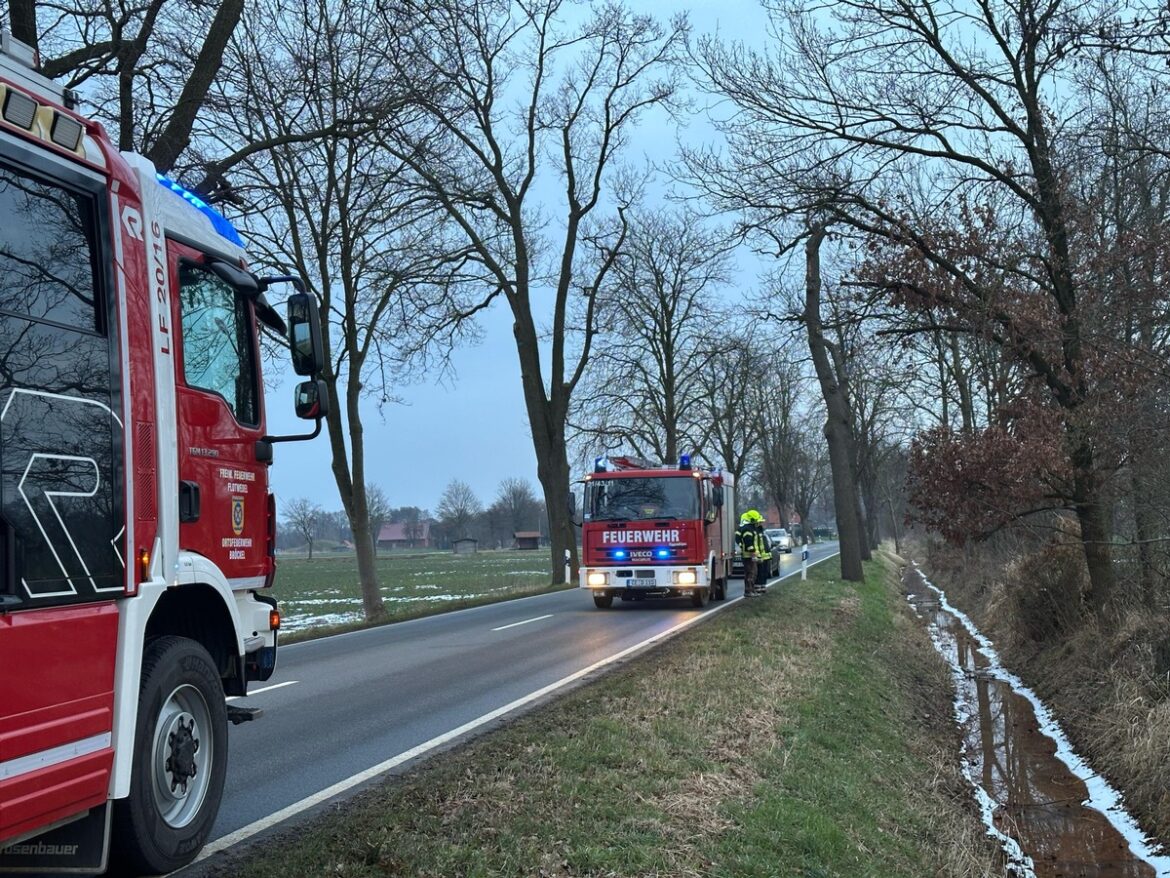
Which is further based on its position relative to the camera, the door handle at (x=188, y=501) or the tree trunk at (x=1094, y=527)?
the tree trunk at (x=1094, y=527)

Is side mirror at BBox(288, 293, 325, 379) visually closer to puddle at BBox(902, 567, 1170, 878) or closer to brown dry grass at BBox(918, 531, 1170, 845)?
puddle at BBox(902, 567, 1170, 878)

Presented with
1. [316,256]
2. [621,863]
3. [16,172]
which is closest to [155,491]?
[16,172]

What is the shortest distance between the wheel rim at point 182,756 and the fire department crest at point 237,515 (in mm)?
887

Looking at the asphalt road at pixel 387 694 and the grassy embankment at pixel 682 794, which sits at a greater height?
Result: the asphalt road at pixel 387 694

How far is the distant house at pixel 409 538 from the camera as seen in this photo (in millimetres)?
161250

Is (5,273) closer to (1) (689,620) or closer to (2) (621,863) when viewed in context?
(2) (621,863)

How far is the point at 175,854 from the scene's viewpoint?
468 cm

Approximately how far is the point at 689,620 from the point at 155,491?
45.7 ft

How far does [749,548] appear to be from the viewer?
22562mm

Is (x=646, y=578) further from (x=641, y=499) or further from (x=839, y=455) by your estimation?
(x=839, y=455)

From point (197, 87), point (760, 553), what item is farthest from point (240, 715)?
point (760, 553)

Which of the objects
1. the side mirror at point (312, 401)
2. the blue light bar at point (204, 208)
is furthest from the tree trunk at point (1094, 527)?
the blue light bar at point (204, 208)

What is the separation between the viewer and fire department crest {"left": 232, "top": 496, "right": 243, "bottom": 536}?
17.8 ft

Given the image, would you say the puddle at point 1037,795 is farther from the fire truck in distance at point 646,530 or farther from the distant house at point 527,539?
the distant house at point 527,539
